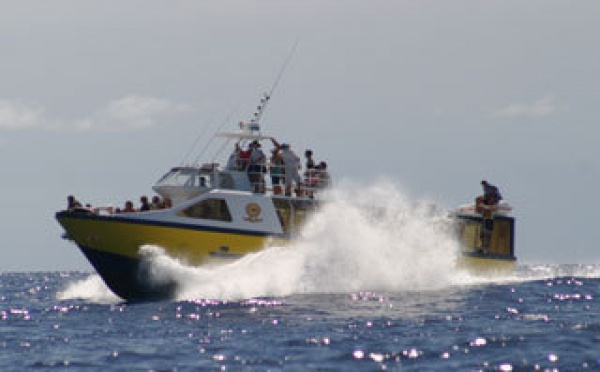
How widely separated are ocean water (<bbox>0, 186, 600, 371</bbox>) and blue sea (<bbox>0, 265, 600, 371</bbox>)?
4cm

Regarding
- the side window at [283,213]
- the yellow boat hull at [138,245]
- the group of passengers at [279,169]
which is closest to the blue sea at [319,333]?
the yellow boat hull at [138,245]

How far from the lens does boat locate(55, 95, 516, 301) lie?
31.7m

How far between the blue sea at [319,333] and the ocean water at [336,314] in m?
0.04

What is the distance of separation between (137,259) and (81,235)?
1.81 metres

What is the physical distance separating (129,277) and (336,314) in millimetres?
7442

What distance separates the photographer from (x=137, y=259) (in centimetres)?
3172

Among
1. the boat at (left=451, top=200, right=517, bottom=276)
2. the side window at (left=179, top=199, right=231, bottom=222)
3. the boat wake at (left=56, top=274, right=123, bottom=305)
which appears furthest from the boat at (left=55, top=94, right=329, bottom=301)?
the boat at (left=451, top=200, right=517, bottom=276)

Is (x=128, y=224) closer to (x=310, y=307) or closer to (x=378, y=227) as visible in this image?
(x=310, y=307)

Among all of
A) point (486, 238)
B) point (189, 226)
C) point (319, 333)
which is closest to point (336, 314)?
point (319, 333)

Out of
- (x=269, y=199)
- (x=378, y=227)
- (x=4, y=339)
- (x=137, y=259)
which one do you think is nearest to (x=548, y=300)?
(x=378, y=227)

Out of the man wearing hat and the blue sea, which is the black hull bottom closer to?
the blue sea

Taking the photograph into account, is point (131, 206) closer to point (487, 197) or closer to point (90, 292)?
point (90, 292)

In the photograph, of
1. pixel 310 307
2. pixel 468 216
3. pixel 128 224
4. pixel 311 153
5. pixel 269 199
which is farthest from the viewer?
pixel 468 216

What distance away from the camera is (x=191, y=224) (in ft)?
105
